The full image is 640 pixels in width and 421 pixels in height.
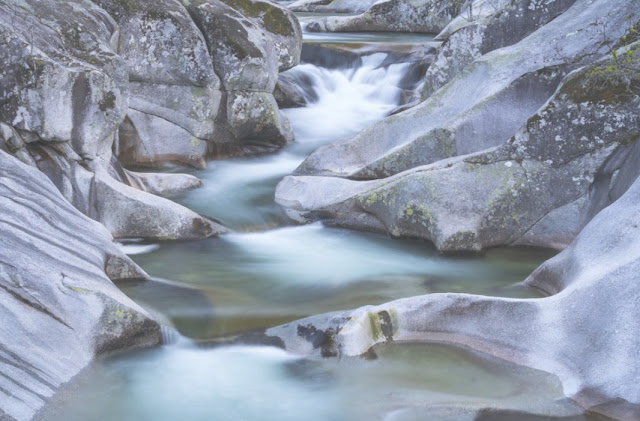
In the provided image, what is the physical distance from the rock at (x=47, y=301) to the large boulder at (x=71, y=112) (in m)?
1.40

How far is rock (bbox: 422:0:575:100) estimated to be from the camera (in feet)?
37.4

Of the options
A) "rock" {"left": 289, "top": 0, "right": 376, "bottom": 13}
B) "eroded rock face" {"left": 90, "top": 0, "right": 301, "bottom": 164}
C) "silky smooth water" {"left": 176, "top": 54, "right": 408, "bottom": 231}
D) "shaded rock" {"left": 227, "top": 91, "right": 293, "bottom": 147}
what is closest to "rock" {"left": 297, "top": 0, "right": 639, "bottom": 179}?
"silky smooth water" {"left": 176, "top": 54, "right": 408, "bottom": 231}

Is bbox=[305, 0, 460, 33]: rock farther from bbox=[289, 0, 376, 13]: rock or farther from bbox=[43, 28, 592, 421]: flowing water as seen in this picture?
bbox=[43, 28, 592, 421]: flowing water

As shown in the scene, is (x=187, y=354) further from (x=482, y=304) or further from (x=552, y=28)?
(x=552, y=28)

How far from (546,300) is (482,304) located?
44 cm

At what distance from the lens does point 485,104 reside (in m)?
Result: 9.69

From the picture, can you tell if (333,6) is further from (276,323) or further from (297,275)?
(276,323)

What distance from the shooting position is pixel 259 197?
10375mm

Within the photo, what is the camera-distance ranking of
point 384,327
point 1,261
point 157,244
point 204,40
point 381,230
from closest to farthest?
1. point 1,261
2. point 384,327
3. point 157,244
4. point 381,230
5. point 204,40

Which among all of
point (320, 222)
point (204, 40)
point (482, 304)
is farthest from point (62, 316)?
point (204, 40)

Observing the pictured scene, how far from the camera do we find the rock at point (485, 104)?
9.53 metres

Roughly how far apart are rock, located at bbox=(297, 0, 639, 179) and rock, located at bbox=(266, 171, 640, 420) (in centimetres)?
370

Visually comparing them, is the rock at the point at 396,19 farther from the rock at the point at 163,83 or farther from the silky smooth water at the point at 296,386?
the silky smooth water at the point at 296,386

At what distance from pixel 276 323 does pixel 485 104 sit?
15.6ft
